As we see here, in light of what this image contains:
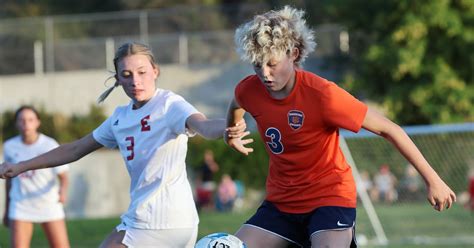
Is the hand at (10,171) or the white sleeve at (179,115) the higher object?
the white sleeve at (179,115)

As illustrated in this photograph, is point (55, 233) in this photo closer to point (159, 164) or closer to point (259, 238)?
point (159, 164)

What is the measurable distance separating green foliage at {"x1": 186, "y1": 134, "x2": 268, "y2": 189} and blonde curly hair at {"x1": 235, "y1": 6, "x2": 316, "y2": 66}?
22.3 meters

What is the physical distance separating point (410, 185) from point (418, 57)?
11.6m

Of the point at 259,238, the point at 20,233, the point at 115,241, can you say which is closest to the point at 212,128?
the point at 259,238

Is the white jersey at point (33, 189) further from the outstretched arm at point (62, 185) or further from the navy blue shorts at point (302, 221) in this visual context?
the navy blue shorts at point (302, 221)

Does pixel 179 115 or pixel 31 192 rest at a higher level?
pixel 179 115

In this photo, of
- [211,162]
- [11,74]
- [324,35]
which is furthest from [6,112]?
[324,35]

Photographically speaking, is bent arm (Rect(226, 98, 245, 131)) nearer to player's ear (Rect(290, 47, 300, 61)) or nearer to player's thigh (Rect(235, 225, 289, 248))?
player's ear (Rect(290, 47, 300, 61))

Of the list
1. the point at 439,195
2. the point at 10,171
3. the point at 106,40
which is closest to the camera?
the point at 439,195

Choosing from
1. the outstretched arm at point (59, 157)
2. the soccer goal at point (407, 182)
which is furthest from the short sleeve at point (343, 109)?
the soccer goal at point (407, 182)

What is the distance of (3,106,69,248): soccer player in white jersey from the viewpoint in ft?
35.1

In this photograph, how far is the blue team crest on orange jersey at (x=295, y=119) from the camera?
617 cm

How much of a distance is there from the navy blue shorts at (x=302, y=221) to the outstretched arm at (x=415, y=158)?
1.80ft

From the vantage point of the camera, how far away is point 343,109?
19.9ft
